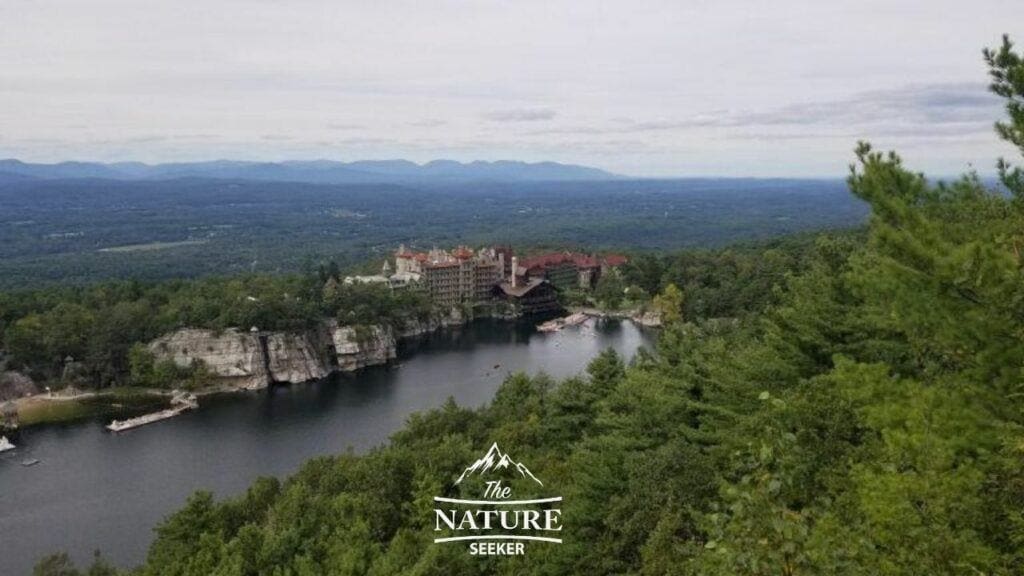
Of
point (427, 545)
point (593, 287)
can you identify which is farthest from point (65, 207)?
point (427, 545)

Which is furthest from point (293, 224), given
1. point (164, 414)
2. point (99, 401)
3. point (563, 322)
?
point (164, 414)

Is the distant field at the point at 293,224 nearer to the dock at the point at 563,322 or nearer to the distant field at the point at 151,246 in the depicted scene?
the distant field at the point at 151,246

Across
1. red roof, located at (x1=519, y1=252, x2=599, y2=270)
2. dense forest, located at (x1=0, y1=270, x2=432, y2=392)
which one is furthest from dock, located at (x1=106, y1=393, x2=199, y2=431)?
red roof, located at (x1=519, y1=252, x2=599, y2=270)

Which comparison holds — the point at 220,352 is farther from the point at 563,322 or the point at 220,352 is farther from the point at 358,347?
the point at 563,322

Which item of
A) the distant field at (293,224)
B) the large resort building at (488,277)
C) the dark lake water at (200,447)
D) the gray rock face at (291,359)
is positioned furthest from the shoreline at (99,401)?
the distant field at (293,224)

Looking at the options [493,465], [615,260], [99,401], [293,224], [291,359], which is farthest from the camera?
[293,224]

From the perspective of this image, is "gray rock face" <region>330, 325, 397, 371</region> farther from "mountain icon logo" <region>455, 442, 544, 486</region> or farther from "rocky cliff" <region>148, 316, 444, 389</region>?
"mountain icon logo" <region>455, 442, 544, 486</region>
